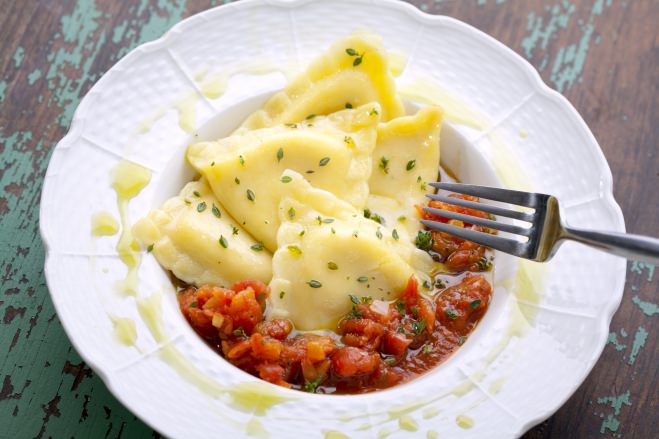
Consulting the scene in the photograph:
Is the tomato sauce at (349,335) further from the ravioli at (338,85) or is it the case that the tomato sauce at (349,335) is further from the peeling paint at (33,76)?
the peeling paint at (33,76)

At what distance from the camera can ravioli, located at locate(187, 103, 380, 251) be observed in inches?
169

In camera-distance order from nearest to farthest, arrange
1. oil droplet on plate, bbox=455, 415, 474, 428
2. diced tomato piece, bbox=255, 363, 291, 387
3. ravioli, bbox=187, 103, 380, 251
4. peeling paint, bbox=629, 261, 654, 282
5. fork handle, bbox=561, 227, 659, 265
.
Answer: fork handle, bbox=561, 227, 659, 265 → oil droplet on plate, bbox=455, 415, 474, 428 → diced tomato piece, bbox=255, 363, 291, 387 → ravioli, bbox=187, 103, 380, 251 → peeling paint, bbox=629, 261, 654, 282

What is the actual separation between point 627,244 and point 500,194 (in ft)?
3.05

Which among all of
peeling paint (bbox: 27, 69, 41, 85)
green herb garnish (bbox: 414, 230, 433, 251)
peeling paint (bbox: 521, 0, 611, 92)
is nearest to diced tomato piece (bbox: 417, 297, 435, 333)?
green herb garnish (bbox: 414, 230, 433, 251)

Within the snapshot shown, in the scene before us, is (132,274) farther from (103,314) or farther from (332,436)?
(332,436)

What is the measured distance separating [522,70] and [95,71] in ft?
9.56

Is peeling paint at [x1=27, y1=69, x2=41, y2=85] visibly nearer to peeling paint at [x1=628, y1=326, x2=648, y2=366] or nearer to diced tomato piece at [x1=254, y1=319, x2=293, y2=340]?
diced tomato piece at [x1=254, y1=319, x2=293, y2=340]

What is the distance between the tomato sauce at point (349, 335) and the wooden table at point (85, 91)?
0.65 meters

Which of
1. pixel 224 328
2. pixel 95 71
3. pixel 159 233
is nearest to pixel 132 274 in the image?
pixel 159 233

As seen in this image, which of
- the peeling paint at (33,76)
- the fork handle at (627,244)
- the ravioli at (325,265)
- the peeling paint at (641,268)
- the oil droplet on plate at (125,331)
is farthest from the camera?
the peeling paint at (33,76)

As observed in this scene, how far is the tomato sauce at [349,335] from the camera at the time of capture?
384cm

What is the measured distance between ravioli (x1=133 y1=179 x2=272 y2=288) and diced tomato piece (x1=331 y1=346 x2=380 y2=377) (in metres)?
0.65

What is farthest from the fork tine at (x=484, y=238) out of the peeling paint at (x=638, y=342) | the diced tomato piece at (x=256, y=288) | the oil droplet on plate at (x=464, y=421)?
the peeling paint at (x=638, y=342)

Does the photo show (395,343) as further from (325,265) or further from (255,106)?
(255,106)
